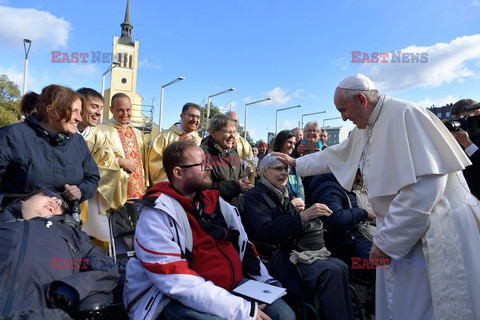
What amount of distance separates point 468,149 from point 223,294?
2.69 m

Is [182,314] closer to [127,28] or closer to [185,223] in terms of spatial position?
[185,223]

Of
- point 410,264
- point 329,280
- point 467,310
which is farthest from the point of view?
point 329,280

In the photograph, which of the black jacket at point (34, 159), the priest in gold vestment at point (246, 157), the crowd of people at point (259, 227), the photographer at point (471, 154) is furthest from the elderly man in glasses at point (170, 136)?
the photographer at point (471, 154)

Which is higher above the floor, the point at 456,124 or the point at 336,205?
the point at 456,124

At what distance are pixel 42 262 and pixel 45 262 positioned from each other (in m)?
0.02

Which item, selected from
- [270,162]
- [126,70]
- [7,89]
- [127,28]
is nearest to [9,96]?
[7,89]

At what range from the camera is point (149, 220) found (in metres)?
2.18

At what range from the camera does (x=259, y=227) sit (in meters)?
3.05

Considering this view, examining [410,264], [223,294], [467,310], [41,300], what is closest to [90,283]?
[41,300]

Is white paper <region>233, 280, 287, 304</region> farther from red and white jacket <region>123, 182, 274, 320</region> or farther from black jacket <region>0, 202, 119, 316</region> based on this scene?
black jacket <region>0, 202, 119, 316</region>

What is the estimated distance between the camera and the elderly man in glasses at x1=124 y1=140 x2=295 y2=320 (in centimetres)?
202

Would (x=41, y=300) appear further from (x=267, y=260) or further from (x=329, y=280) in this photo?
(x=329, y=280)

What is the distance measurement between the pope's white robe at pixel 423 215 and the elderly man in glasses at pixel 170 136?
3.21 meters

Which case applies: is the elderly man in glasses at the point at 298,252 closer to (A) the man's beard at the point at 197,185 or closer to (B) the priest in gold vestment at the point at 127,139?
(A) the man's beard at the point at 197,185
